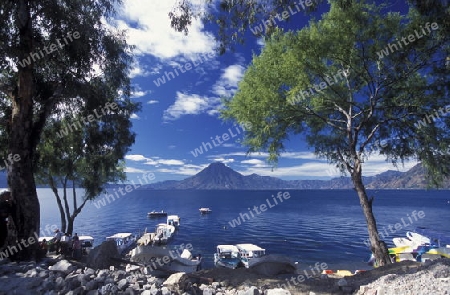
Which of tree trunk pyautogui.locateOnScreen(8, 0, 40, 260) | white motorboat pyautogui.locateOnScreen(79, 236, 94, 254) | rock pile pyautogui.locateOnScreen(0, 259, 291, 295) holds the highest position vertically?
tree trunk pyautogui.locateOnScreen(8, 0, 40, 260)

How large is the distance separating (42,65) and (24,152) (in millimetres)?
4511

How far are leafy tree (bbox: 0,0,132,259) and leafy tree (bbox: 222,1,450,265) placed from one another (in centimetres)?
703

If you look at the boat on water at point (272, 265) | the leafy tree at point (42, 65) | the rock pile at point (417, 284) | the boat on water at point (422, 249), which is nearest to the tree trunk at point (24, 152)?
the leafy tree at point (42, 65)

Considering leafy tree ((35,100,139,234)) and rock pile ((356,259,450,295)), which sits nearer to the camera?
rock pile ((356,259,450,295))

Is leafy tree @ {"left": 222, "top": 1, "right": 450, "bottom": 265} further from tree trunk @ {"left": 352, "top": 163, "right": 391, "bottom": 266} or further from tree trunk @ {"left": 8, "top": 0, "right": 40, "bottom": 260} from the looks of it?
tree trunk @ {"left": 8, "top": 0, "right": 40, "bottom": 260}

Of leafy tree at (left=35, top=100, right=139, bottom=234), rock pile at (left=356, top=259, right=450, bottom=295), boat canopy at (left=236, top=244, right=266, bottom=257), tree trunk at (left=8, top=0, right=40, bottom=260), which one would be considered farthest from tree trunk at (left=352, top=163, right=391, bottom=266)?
boat canopy at (left=236, top=244, right=266, bottom=257)

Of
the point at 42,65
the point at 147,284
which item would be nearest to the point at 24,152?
the point at 42,65

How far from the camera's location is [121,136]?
579 inches

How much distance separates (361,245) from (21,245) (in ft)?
201

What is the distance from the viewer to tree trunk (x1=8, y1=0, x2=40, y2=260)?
899 centimetres

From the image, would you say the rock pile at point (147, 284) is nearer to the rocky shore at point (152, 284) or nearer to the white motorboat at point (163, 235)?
A: the rocky shore at point (152, 284)

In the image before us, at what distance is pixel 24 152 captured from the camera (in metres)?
9.26

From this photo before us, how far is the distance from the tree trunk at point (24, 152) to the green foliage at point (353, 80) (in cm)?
932

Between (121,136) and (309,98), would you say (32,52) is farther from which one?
(309,98)
